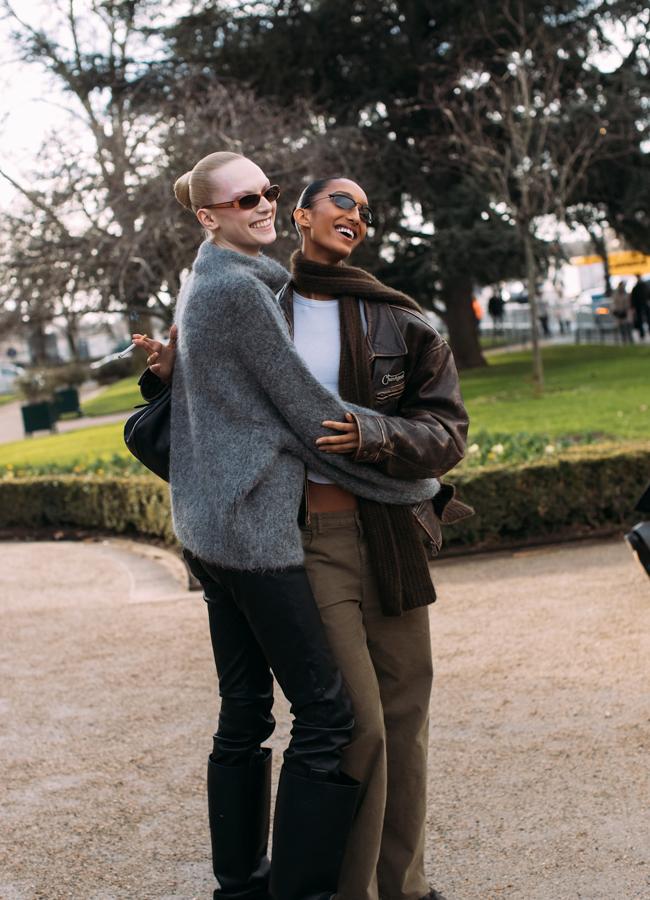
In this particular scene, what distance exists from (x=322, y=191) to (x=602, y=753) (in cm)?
220

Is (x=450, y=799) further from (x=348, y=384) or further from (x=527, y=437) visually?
(x=527, y=437)

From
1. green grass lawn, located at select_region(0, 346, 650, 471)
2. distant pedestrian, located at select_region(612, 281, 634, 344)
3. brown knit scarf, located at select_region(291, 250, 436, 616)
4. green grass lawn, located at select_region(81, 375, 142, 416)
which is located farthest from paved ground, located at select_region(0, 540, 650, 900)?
distant pedestrian, located at select_region(612, 281, 634, 344)

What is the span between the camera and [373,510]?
257 centimetres

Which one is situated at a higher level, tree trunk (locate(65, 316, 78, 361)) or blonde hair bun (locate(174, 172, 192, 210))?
tree trunk (locate(65, 316, 78, 361))

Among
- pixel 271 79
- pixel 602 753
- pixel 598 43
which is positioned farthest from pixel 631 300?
pixel 602 753

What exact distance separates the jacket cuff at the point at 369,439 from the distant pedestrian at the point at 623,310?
24239mm

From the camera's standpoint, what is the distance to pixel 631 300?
25641mm

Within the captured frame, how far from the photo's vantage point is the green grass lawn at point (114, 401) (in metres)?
25.4

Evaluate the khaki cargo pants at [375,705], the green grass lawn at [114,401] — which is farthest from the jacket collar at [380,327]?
the green grass lawn at [114,401]

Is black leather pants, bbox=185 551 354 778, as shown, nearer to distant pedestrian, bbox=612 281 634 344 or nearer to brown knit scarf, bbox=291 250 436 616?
brown knit scarf, bbox=291 250 436 616

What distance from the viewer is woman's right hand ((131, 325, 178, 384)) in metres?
2.69

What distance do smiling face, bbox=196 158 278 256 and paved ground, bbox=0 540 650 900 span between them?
1706 mm

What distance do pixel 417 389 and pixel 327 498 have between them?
0.33 meters

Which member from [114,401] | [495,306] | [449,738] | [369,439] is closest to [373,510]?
[369,439]
